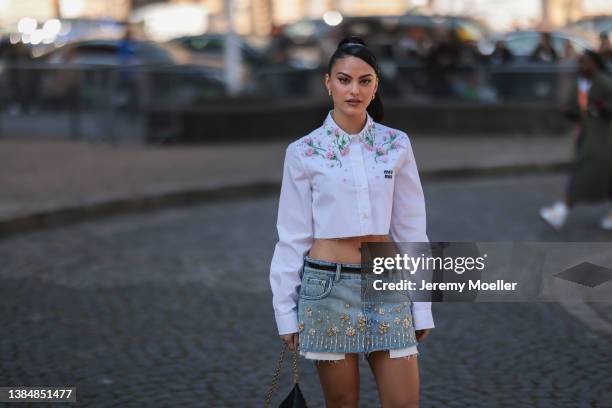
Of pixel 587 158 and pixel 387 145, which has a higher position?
pixel 387 145

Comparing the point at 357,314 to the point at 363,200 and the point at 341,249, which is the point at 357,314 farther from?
the point at 363,200

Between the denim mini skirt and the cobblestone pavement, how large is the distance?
158cm

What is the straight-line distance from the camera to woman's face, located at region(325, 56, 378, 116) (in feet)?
11.5

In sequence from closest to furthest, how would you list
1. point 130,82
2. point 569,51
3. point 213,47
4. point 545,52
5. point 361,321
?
point 361,321, point 130,82, point 545,52, point 569,51, point 213,47

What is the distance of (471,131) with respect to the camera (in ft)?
61.5

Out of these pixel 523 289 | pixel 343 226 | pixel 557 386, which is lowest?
pixel 557 386

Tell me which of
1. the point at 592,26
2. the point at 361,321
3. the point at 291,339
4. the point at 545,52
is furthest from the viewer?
the point at 592,26

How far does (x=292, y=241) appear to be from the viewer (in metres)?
3.57

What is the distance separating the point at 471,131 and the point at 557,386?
13.8 m

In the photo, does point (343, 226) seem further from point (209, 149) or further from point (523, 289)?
point (209, 149)

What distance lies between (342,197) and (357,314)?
36 centimetres

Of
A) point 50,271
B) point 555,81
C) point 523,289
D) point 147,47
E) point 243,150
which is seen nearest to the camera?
point 523,289


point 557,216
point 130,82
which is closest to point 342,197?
point 557,216

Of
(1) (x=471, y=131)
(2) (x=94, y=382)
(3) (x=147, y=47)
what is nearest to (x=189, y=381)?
(2) (x=94, y=382)
